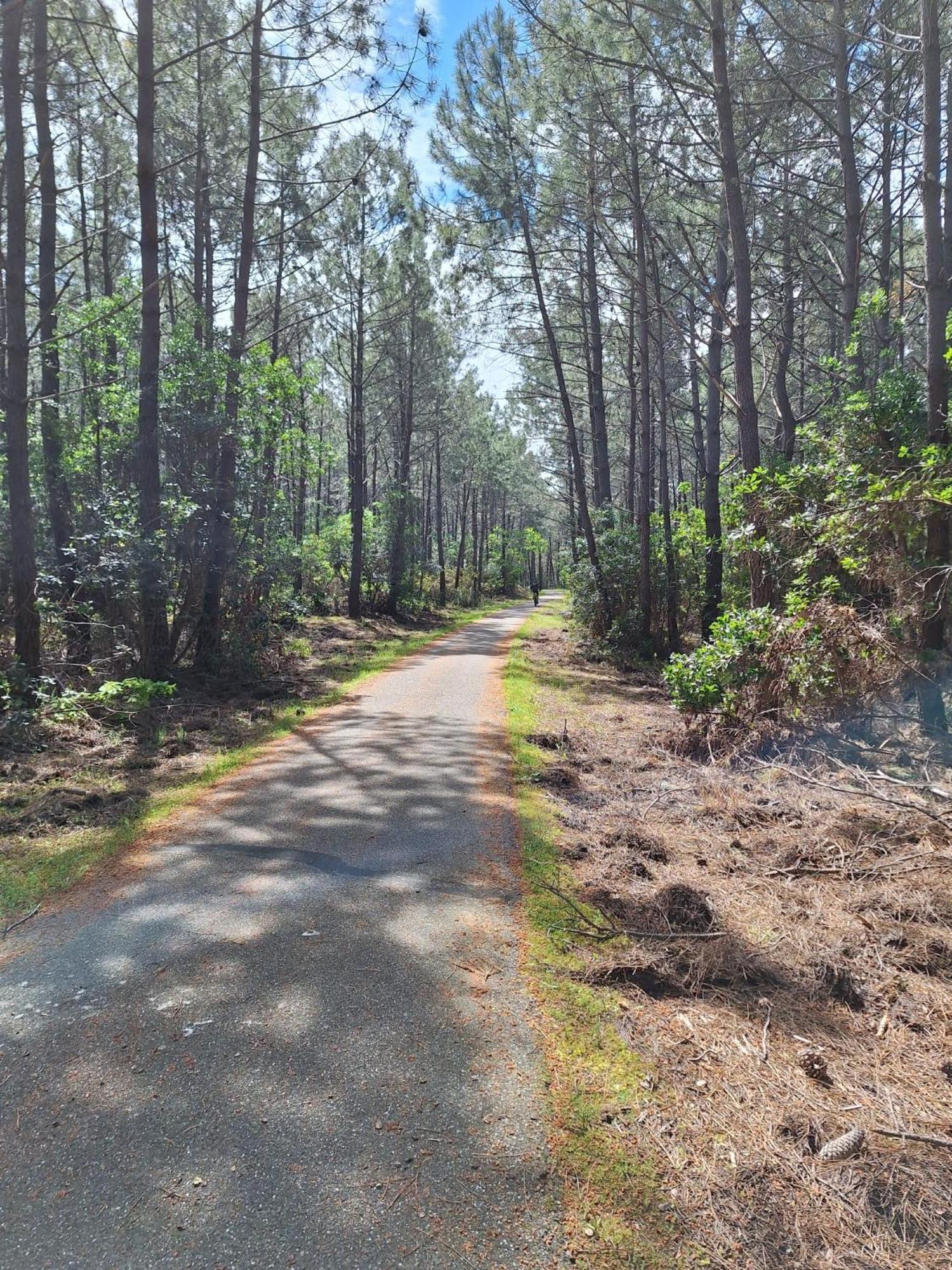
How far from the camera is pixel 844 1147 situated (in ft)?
7.47

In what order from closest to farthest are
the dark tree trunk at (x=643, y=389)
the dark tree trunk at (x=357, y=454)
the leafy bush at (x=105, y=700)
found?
1. the leafy bush at (x=105, y=700)
2. the dark tree trunk at (x=643, y=389)
3. the dark tree trunk at (x=357, y=454)

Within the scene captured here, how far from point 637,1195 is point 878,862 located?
3.03 metres

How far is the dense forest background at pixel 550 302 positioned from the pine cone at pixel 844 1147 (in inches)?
203

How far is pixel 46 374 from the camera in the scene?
1249 centimetres

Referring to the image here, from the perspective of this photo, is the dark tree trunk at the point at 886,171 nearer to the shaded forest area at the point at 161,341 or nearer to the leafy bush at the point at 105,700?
the shaded forest area at the point at 161,341

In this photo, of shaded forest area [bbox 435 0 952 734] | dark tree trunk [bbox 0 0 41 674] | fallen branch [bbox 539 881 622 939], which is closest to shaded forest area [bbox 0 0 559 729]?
dark tree trunk [bbox 0 0 41 674]

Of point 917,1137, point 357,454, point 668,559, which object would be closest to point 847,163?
point 668,559

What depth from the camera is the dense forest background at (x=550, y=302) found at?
761cm

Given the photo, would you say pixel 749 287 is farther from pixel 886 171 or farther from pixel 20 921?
pixel 20 921

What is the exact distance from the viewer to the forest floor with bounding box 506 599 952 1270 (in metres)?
2.05

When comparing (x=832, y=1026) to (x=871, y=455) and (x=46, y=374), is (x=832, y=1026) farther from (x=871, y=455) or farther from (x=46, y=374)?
(x=46, y=374)

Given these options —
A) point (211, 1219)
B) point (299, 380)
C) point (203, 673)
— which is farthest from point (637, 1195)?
point (299, 380)

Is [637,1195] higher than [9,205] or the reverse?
the reverse

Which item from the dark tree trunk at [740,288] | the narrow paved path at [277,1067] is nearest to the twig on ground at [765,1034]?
the narrow paved path at [277,1067]
